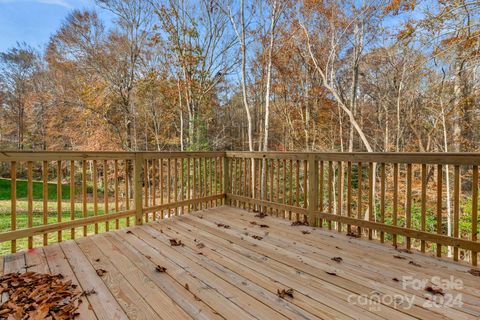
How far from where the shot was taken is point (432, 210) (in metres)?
9.52

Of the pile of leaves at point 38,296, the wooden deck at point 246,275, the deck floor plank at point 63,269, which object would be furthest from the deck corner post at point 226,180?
the pile of leaves at point 38,296

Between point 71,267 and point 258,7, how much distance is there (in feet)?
26.5

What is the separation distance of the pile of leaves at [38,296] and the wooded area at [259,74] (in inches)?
249

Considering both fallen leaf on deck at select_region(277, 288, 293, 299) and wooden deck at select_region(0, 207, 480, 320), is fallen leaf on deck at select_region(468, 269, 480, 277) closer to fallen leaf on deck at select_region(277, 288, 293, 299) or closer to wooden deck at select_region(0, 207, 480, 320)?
wooden deck at select_region(0, 207, 480, 320)

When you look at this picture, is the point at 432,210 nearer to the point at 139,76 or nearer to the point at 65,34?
the point at 139,76

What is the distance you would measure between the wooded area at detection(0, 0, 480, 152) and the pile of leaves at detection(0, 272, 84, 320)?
6334mm

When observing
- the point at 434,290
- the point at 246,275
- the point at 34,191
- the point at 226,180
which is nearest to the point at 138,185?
the point at 226,180

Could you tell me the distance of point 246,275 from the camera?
7.08 feet

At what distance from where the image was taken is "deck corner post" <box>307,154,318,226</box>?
3521 millimetres

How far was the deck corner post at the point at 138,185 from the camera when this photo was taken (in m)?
3.58

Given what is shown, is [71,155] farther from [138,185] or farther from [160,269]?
[160,269]

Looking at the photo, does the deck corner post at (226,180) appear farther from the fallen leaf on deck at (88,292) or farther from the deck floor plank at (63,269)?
the fallen leaf on deck at (88,292)

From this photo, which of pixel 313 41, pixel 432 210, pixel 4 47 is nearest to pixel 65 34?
pixel 4 47

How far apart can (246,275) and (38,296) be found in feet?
4.94
